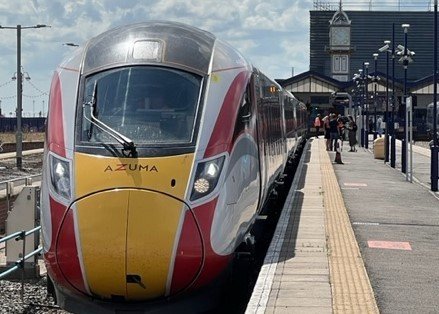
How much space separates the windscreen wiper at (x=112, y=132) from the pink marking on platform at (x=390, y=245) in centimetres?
516

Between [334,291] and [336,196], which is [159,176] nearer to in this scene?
[334,291]

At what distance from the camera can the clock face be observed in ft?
332

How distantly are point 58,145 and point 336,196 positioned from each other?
1057 cm

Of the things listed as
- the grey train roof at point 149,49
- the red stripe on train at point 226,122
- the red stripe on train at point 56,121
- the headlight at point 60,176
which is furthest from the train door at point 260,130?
the headlight at point 60,176

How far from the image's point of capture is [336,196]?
17.5m

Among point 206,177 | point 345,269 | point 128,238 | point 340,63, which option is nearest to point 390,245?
point 345,269

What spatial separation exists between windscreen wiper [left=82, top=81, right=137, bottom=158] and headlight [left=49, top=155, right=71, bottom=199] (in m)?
0.49

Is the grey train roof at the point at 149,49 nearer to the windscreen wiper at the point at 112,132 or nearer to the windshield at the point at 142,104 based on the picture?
the windshield at the point at 142,104

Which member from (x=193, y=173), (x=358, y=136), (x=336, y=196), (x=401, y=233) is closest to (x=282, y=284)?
(x=193, y=173)

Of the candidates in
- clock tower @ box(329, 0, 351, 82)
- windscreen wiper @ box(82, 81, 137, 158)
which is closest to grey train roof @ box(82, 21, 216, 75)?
windscreen wiper @ box(82, 81, 137, 158)

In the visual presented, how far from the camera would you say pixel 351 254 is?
34.0ft

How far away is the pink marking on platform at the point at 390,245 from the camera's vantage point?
38.0 ft

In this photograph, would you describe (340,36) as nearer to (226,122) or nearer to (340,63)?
(340,63)

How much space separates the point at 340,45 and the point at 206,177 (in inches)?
3771
